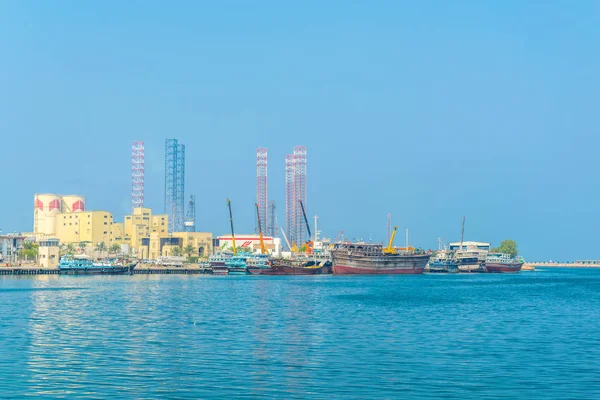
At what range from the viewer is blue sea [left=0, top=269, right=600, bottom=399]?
3547 cm

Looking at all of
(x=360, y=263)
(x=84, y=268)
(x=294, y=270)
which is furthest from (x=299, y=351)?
(x=294, y=270)

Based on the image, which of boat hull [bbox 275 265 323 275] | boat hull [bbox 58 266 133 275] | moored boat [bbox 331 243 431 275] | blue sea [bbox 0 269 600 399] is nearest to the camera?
blue sea [bbox 0 269 600 399]

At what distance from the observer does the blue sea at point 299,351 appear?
35469mm

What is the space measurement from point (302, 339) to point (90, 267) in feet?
475

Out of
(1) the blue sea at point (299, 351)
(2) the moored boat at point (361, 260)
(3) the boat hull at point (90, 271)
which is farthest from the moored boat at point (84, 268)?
(1) the blue sea at point (299, 351)

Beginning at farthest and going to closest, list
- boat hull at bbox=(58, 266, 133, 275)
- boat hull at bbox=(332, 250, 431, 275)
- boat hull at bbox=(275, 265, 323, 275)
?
1. boat hull at bbox=(275, 265, 323, 275)
2. boat hull at bbox=(332, 250, 431, 275)
3. boat hull at bbox=(58, 266, 133, 275)

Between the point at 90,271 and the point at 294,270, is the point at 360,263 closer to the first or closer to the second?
the point at 294,270

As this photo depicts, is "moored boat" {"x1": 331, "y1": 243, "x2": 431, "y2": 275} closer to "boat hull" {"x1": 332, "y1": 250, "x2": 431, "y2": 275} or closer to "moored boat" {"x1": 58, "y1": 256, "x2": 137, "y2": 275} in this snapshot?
"boat hull" {"x1": 332, "y1": 250, "x2": 431, "y2": 275}

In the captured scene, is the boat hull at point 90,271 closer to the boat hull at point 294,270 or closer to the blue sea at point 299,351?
the boat hull at point 294,270

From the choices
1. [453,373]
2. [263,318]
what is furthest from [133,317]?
[453,373]

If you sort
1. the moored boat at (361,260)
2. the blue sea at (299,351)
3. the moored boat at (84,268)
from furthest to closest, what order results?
1. the moored boat at (361,260)
2. the moored boat at (84,268)
3. the blue sea at (299,351)

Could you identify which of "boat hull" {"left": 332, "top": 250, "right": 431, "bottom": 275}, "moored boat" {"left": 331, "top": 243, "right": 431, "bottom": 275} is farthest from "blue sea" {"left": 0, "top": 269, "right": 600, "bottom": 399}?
"moored boat" {"left": 331, "top": 243, "right": 431, "bottom": 275}

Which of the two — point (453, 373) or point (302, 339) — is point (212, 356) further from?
point (453, 373)

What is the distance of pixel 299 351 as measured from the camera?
4656cm
